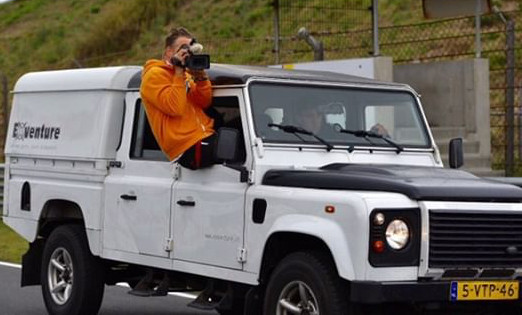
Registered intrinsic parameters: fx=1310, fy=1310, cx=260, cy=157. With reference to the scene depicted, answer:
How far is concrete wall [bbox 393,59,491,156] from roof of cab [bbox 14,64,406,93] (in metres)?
8.08

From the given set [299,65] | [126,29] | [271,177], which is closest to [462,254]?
[271,177]

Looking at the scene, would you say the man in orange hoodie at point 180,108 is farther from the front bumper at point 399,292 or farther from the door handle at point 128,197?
the front bumper at point 399,292

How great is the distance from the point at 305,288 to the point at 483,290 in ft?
3.72

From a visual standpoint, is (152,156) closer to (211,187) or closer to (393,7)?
(211,187)

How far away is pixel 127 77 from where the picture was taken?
1078 cm

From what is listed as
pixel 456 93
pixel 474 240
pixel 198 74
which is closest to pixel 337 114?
pixel 198 74

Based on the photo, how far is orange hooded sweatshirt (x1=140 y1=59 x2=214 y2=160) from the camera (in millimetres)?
9695

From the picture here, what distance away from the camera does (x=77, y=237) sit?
1109 cm

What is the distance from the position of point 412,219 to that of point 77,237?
387 cm

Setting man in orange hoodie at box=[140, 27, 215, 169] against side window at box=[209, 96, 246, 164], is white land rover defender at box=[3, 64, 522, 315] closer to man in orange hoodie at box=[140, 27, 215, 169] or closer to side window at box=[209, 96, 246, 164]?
side window at box=[209, 96, 246, 164]

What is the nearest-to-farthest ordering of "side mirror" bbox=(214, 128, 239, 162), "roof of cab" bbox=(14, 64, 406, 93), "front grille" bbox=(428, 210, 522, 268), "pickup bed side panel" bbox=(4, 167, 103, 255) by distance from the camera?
"front grille" bbox=(428, 210, 522, 268), "side mirror" bbox=(214, 128, 239, 162), "roof of cab" bbox=(14, 64, 406, 93), "pickup bed side panel" bbox=(4, 167, 103, 255)

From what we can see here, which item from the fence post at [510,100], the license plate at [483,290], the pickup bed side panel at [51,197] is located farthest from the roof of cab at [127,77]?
the fence post at [510,100]

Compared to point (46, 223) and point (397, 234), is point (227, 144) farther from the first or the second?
point (46, 223)

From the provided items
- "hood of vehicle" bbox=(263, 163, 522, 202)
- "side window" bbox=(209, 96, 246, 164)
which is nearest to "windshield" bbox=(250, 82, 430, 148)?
"side window" bbox=(209, 96, 246, 164)
